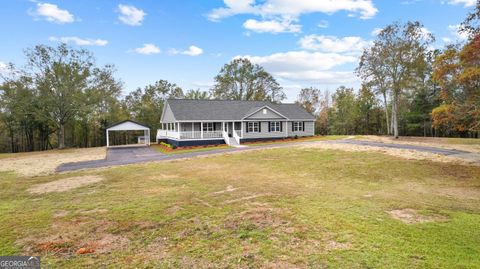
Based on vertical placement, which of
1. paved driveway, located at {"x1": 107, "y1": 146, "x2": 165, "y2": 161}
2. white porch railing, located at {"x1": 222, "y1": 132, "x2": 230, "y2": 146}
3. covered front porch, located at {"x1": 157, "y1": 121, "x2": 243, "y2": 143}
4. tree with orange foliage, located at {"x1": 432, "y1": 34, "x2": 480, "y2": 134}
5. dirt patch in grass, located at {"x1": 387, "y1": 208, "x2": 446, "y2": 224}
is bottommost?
dirt patch in grass, located at {"x1": 387, "y1": 208, "x2": 446, "y2": 224}

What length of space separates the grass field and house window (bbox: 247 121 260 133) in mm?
18420

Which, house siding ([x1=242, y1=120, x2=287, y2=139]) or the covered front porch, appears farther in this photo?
house siding ([x1=242, y1=120, x2=287, y2=139])

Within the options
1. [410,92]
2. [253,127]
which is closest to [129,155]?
[253,127]

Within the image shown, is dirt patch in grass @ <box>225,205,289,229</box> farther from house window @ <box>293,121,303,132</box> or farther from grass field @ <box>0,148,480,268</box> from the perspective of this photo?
house window @ <box>293,121,303,132</box>

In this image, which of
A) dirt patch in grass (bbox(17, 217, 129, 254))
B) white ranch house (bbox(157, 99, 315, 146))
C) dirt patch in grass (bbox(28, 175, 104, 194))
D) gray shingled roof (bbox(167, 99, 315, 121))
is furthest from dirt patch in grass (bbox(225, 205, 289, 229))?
gray shingled roof (bbox(167, 99, 315, 121))

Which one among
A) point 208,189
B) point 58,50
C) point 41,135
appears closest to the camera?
point 208,189

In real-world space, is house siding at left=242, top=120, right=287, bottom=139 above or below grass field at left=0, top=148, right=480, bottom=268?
above

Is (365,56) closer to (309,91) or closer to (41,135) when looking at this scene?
(309,91)

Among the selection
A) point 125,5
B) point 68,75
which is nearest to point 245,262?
point 125,5

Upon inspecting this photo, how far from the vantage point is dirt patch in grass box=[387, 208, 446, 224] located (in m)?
5.91

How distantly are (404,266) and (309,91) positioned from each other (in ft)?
181

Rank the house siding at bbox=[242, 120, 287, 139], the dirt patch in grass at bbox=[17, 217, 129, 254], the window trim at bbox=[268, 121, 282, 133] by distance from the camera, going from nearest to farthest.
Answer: the dirt patch in grass at bbox=[17, 217, 129, 254]
the house siding at bbox=[242, 120, 287, 139]
the window trim at bbox=[268, 121, 282, 133]

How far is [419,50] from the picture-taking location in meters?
27.7

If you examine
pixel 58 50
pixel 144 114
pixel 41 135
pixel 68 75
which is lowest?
pixel 41 135
